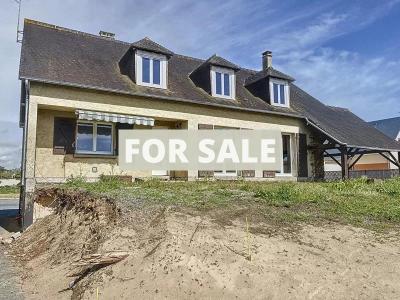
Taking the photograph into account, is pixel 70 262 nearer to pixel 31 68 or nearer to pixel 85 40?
pixel 31 68

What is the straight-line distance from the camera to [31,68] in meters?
16.7

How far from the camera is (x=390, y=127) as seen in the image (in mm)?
54875

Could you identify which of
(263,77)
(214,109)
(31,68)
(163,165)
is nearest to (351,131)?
(263,77)

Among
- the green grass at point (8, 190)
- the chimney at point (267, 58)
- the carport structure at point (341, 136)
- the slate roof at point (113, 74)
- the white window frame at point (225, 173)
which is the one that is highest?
the chimney at point (267, 58)

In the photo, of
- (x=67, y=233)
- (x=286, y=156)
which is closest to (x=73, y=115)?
(x=67, y=233)

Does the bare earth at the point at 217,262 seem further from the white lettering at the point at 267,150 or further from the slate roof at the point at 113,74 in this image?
the white lettering at the point at 267,150

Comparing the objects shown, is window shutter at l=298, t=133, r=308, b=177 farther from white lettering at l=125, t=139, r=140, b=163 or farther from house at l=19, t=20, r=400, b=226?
white lettering at l=125, t=139, r=140, b=163

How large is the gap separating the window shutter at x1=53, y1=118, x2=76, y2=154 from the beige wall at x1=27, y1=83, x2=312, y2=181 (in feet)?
0.70

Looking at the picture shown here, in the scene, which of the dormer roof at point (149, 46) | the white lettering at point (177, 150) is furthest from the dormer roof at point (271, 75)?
the white lettering at point (177, 150)

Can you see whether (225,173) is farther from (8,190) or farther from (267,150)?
(8,190)

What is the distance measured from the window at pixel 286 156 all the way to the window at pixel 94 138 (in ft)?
36.4

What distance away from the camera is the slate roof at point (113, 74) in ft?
58.2

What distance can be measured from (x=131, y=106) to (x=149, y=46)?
358cm

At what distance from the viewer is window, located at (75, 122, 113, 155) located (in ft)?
60.7
